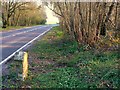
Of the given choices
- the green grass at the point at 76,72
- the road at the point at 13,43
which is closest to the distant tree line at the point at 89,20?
the green grass at the point at 76,72

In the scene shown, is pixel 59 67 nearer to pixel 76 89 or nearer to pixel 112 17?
pixel 76 89

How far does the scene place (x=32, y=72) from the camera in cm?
1017

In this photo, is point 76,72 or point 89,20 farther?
point 89,20

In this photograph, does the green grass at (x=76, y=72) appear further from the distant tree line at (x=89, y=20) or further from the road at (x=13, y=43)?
the distant tree line at (x=89, y=20)

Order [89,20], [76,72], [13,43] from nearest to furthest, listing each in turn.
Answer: [76,72], [89,20], [13,43]

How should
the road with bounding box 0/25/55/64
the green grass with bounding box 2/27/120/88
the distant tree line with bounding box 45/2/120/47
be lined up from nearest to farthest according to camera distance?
the green grass with bounding box 2/27/120/88, the distant tree line with bounding box 45/2/120/47, the road with bounding box 0/25/55/64

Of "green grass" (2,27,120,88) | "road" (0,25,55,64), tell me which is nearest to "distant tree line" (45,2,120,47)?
"green grass" (2,27,120,88)

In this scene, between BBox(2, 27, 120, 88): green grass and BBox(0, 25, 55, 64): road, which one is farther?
BBox(0, 25, 55, 64): road

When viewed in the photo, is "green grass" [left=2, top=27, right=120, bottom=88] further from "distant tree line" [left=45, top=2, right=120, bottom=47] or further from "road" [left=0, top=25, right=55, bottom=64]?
"distant tree line" [left=45, top=2, right=120, bottom=47]

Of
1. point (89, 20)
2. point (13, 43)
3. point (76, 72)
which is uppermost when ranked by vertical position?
point (89, 20)

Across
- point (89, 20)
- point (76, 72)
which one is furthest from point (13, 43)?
point (76, 72)

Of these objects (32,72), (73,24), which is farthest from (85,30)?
(32,72)

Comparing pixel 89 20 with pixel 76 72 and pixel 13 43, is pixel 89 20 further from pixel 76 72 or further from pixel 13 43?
pixel 13 43

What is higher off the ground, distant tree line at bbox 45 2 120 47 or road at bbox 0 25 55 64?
distant tree line at bbox 45 2 120 47
